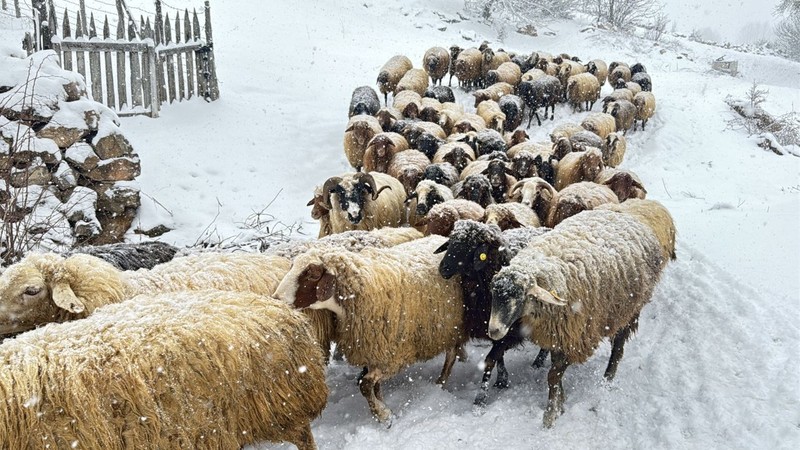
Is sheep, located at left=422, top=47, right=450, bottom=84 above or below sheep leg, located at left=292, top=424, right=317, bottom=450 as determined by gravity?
above

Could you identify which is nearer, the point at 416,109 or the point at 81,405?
the point at 81,405

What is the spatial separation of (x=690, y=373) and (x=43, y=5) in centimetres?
1048

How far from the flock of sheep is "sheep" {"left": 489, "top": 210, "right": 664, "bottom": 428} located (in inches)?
0.6

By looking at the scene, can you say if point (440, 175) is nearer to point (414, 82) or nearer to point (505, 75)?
point (414, 82)

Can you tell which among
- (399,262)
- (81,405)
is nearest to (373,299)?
(399,262)

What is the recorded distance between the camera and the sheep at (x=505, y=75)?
55.0ft

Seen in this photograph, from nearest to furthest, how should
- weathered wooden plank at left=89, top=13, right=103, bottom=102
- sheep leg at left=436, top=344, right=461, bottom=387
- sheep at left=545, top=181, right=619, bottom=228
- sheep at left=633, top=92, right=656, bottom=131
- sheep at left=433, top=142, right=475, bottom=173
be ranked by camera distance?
sheep leg at left=436, top=344, right=461, bottom=387
sheep at left=545, top=181, right=619, bottom=228
sheep at left=433, top=142, right=475, bottom=173
weathered wooden plank at left=89, top=13, right=103, bottom=102
sheep at left=633, top=92, right=656, bottom=131

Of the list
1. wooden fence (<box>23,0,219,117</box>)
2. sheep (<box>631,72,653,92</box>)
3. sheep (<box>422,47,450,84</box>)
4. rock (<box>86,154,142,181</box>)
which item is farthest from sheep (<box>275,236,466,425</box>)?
sheep (<box>631,72,653,92</box>)

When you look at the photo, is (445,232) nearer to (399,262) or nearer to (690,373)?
(399,262)

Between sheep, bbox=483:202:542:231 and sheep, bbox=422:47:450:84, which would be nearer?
sheep, bbox=483:202:542:231

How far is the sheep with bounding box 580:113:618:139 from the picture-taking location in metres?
12.7

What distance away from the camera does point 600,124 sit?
1291 centimetres

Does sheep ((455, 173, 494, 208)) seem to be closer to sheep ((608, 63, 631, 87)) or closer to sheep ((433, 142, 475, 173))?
sheep ((433, 142, 475, 173))

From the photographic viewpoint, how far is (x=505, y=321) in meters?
4.19
